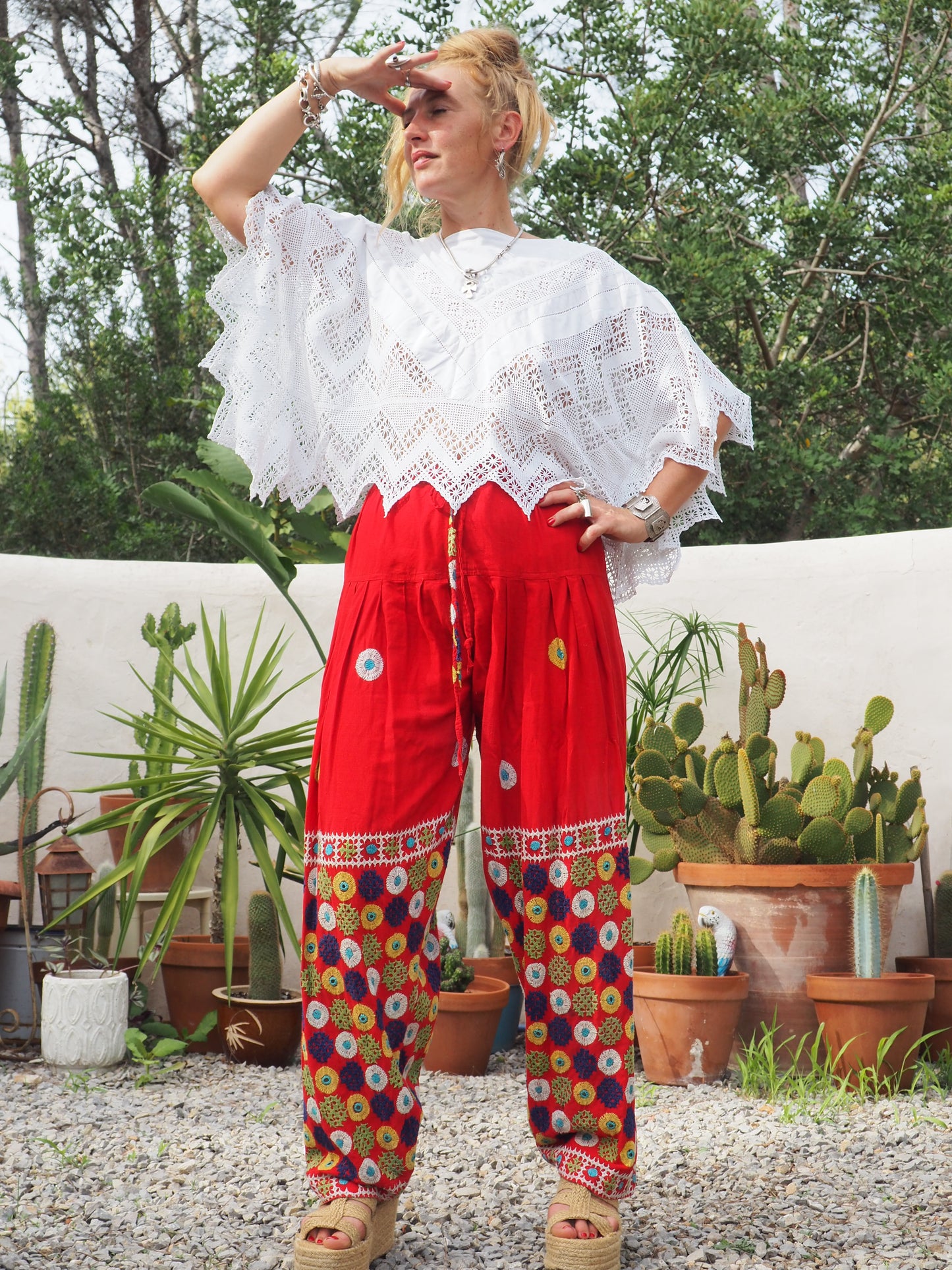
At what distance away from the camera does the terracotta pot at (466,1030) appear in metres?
3.16

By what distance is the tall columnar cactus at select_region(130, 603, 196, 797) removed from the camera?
11.5 ft

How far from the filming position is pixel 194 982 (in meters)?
3.43

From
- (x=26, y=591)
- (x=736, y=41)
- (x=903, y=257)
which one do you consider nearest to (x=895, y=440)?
(x=903, y=257)

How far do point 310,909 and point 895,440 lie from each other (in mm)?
4903

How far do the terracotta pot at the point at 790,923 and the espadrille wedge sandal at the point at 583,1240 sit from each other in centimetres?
142

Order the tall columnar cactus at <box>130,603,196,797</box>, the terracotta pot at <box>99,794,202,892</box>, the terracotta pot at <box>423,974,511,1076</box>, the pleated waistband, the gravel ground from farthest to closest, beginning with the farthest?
the terracotta pot at <box>99,794,202,892</box> < the tall columnar cactus at <box>130,603,196,797</box> < the terracotta pot at <box>423,974,511,1076</box> < the gravel ground < the pleated waistband

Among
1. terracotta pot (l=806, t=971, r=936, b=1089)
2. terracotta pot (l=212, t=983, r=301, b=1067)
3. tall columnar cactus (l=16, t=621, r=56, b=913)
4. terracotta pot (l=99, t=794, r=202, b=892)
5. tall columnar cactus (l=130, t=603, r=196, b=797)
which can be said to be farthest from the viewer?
terracotta pot (l=99, t=794, r=202, b=892)

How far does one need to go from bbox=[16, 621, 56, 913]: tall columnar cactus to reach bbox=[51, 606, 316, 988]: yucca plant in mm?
187

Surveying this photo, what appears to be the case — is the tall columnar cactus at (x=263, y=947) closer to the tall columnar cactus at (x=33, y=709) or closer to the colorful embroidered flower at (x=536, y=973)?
the tall columnar cactus at (x=33, y=709)

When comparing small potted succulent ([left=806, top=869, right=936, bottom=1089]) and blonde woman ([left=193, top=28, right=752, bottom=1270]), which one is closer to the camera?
blonde woman ([left=193, top=28, right=752, bottom=1270])

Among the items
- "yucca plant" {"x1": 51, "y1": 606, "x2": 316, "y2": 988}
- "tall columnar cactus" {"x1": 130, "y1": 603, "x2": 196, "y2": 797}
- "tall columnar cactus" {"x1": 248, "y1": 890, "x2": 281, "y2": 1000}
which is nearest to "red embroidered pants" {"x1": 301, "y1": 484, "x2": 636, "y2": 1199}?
"yucca plant" {"x1": 51, "y1": 606, "x2": 316, "y2": 988}

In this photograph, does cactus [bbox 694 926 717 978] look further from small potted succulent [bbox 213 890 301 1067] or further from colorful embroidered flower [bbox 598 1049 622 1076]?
colorful embroidered flower [bbox 598 1049 622 1076]

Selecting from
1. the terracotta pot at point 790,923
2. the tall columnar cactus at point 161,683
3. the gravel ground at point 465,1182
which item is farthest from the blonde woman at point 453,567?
the tall columnar cactus at point 161,683

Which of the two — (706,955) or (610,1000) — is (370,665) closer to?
(610,1000)
